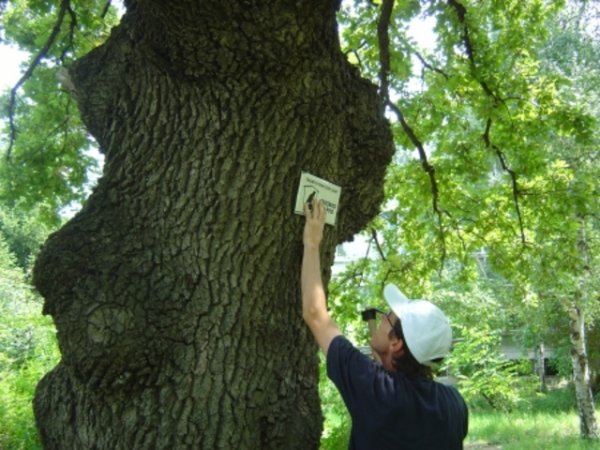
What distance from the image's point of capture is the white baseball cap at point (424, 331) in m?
2.54

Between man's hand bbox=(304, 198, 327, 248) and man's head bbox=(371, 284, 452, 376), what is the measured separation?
1.62 feet

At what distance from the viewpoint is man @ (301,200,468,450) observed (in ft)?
7.80

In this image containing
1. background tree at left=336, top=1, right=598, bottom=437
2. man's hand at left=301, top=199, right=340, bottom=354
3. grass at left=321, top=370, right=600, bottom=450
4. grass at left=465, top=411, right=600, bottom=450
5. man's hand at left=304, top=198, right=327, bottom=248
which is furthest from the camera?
grass at left=465, top=411, right=600, bottom=450

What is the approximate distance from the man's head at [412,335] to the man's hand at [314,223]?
1.62ft

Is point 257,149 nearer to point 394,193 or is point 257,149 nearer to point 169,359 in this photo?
point 169,359

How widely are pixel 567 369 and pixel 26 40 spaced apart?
18.5m

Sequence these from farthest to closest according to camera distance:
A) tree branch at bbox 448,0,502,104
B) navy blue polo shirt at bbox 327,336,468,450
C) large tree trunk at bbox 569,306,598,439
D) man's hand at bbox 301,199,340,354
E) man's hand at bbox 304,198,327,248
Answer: large tree trunk at bbox 569,306,598,439
tree branch at bbox 448,0,502,104
man's hand at bbox 304,198,327,248
man's hand at bbox 301,199,340,354
navy blue polo shirt at bbox 327,336,468,450

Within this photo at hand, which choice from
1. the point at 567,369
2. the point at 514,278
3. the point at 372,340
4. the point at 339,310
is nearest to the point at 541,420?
the point at 567,369

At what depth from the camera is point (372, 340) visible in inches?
111

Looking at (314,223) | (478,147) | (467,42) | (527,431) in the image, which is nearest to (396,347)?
(314,223)

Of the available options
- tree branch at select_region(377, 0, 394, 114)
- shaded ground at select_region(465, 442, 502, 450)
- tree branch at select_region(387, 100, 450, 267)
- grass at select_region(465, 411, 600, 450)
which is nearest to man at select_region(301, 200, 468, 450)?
tree branch at select_region(377, 0, 394, 114)

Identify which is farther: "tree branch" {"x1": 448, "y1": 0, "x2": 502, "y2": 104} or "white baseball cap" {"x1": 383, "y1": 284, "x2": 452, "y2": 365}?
"tree branch" {"x1": 448, "y1": 0, "x2": 502, "y2": 104}

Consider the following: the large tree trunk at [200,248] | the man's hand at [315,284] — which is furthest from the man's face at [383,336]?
the large tree trunk at [200,248]

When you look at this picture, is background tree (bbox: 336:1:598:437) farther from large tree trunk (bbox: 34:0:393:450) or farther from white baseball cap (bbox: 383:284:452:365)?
white baseball cap (bbox: 383:284:452:365)
